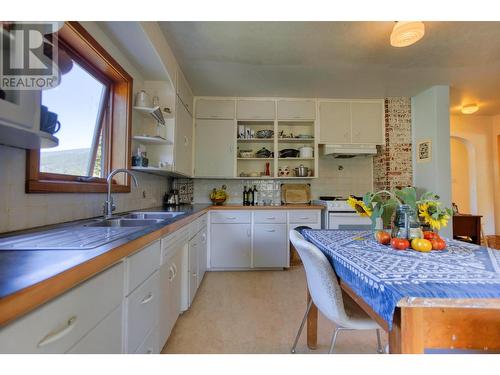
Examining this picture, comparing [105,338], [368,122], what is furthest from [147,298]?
[368,122]

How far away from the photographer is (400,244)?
1114 mm

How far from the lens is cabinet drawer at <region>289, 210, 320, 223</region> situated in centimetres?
311

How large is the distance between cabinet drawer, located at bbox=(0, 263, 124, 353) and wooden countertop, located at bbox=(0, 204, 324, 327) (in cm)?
3

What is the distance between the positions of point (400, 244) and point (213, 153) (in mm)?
2753

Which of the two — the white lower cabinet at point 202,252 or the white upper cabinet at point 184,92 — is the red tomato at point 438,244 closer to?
the white lower cabinet at point 202,252

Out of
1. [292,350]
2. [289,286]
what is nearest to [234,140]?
[289,286]

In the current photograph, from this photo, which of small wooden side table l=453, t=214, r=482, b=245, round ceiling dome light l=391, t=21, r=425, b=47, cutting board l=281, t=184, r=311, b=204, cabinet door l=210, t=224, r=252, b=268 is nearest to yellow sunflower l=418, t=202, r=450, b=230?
round ceiling dome light l=391, t=21, r=425, b=47

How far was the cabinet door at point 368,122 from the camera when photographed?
3.52 metres

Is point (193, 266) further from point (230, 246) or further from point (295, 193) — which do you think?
point (295, 193)

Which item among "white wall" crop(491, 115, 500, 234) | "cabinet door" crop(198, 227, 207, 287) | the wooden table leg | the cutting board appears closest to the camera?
the wooden table leg

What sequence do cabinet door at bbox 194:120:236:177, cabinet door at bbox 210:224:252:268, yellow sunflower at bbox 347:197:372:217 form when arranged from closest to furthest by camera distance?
1. yellow sunflower at bbox 347:197:372:217
2. cabinet door at bbox 210:224:252:268
3. cabinet door at bbox 194:120:236:177

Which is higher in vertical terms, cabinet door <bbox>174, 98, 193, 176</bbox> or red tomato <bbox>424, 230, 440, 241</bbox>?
cabinet door <bbox>174, 98, 193, 176</bbox>

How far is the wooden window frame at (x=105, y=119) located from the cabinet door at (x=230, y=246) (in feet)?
4.35

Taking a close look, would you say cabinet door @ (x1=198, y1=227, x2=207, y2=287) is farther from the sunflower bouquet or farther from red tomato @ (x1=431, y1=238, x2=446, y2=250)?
red tomato @ (x1=431, y1=238, x2=446, y2=250)
